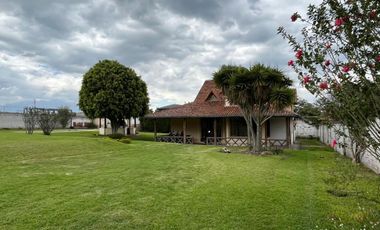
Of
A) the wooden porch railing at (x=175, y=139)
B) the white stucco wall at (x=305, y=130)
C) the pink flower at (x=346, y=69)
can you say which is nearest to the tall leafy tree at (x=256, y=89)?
the wooden porch railing at (x=175, y=139)

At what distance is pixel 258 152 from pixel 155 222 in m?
12.3

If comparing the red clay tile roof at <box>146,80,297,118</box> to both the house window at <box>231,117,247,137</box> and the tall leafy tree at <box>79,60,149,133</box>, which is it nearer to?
the house window at <box>231,117,247,137</box>

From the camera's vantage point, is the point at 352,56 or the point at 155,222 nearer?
the point at 352,56

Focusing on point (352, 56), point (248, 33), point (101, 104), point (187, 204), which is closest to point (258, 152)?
point (248, 33)

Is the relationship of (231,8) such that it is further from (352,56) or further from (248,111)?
(352,56)

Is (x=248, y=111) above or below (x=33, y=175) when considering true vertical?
above

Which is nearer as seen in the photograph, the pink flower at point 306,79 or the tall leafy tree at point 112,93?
the pink flower at point 306,79

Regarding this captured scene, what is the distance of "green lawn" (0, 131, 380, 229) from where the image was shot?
518 cm

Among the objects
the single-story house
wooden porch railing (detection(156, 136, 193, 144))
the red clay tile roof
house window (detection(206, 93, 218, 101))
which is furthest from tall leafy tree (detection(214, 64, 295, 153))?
house window (detection(206, 93, 218, 101))

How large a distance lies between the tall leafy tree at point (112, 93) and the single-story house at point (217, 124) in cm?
396

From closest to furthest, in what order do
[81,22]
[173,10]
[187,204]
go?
1. [187,204]
2. [173,10]
3. [81,22]

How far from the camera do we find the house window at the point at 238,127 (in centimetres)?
2303

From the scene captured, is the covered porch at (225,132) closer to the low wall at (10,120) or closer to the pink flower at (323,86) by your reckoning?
the pink flower at (323,86)

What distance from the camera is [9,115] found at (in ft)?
146
